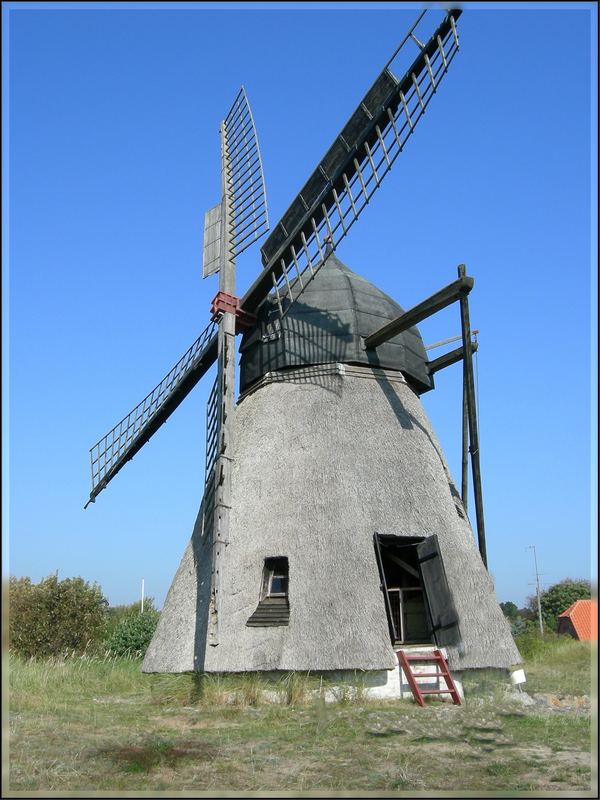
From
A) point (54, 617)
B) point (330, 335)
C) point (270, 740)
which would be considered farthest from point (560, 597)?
point (270, 740)

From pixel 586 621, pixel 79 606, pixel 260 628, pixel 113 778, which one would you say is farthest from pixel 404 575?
pixel 586 621

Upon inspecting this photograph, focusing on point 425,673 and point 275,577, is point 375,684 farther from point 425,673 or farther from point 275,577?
point 275,577

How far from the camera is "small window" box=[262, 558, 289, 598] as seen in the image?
10.3m

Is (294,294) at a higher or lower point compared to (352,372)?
higher

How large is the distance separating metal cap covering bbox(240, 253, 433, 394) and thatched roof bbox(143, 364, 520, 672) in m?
0.26

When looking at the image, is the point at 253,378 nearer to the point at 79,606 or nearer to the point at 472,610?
the point at 472,610

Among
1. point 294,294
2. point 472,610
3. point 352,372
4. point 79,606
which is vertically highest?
point 294,294

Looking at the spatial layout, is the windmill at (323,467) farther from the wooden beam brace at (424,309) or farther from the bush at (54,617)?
the bush at (54,617)

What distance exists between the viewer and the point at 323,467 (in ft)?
35.6

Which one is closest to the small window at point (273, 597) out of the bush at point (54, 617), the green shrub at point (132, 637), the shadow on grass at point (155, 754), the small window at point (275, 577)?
the small window at point (275, 577)

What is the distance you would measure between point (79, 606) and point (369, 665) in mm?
12835

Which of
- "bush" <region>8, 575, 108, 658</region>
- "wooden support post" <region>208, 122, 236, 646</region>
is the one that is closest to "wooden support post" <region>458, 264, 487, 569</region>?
"wooden support post" <region>208, 122, 236, 646</region>

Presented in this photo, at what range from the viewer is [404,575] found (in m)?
13.5

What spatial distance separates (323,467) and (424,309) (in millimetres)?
2842
